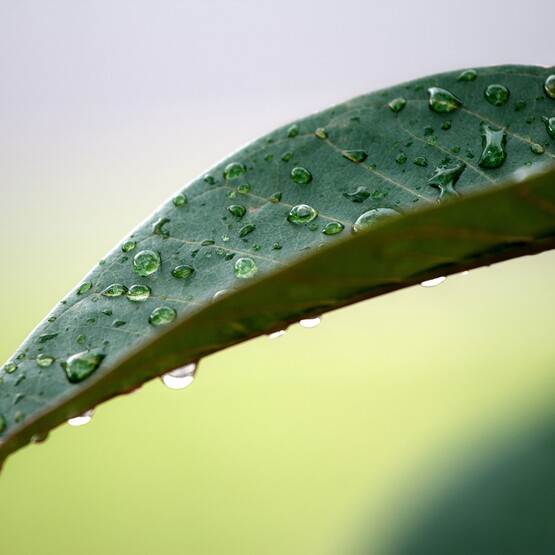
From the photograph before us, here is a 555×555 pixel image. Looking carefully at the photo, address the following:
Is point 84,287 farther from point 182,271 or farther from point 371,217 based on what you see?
point 371,217

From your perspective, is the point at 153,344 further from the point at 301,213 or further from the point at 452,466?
the point at 452,466

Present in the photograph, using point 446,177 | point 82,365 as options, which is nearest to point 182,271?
point 82,365

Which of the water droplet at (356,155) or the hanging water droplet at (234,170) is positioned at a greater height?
the hanging water droplet at (234,170)

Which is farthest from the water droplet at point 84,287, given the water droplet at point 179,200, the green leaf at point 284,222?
the water droplet at point 179,200

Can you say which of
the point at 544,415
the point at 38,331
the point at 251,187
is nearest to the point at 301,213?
the point at 251,187

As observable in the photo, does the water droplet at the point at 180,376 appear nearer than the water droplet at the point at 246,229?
Yes

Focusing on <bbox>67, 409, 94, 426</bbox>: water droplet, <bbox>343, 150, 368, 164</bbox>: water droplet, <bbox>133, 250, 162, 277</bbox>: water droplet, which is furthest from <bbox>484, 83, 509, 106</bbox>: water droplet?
<bbox>67, 409, 94, 426</bbox>: water droplet

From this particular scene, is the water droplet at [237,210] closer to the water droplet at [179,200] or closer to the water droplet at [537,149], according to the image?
the water droplet at [179,200]
